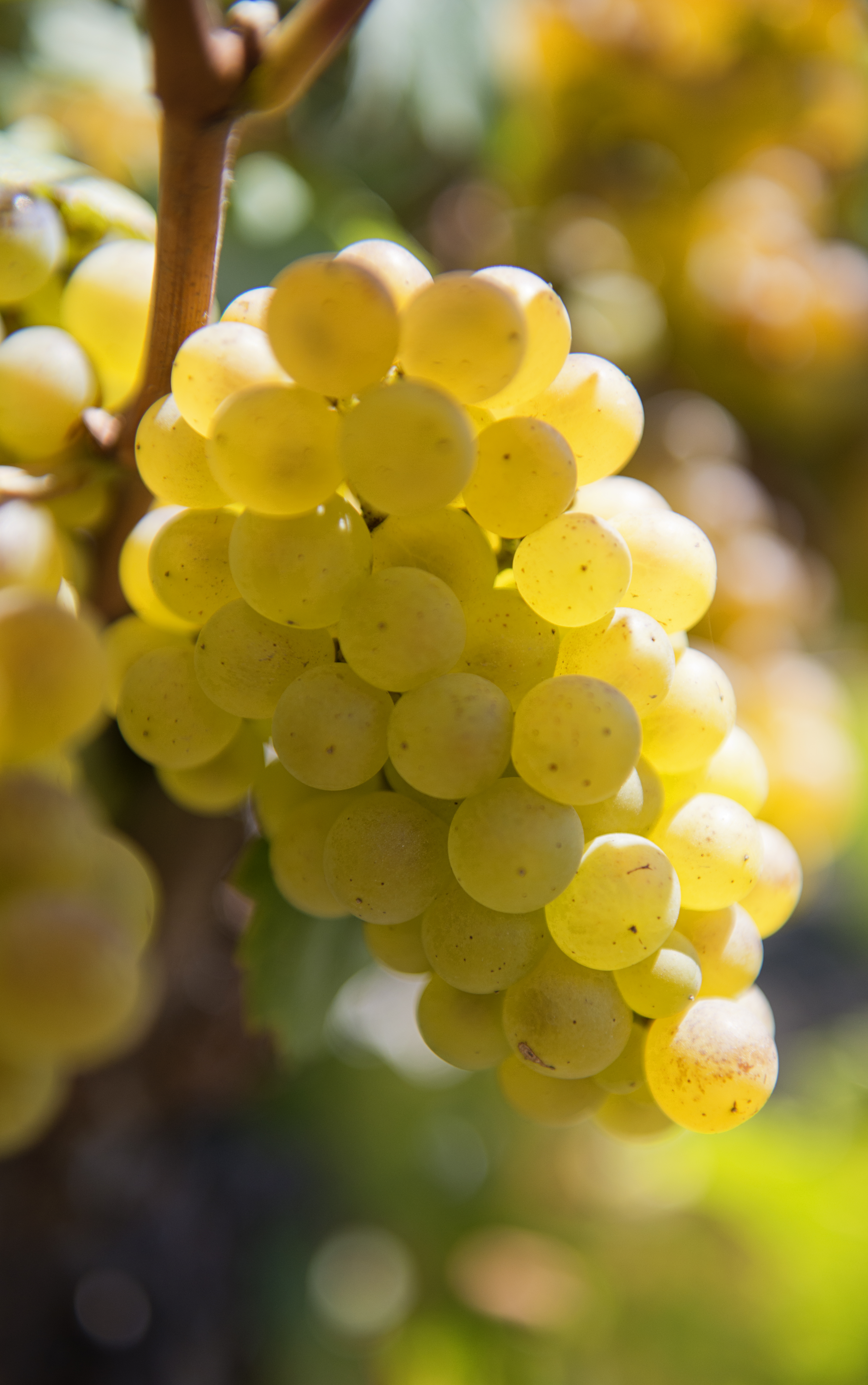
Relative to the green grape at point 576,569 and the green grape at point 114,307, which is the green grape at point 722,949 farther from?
the green grape at point 114,307

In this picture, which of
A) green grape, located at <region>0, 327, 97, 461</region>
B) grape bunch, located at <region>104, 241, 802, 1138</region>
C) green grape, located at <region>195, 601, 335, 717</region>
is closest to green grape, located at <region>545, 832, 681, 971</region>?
grape bunch, located at <region>104, 241, 802, 1138</region>

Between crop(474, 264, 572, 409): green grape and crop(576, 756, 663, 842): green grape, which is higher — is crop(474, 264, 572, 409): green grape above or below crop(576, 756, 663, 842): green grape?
above

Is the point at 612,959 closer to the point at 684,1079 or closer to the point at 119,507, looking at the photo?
the point at 684,1079

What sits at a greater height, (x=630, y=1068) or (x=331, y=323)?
(x=331, y=323)

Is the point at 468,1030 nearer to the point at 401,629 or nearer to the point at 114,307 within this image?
the point at 401,629

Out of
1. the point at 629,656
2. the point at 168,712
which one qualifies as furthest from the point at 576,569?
the point at 168,712

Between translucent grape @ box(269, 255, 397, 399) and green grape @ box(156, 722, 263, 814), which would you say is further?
green grape @ box(156, 722, 263, 814)

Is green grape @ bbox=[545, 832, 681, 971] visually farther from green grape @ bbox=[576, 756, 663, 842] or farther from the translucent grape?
the translucent grape
